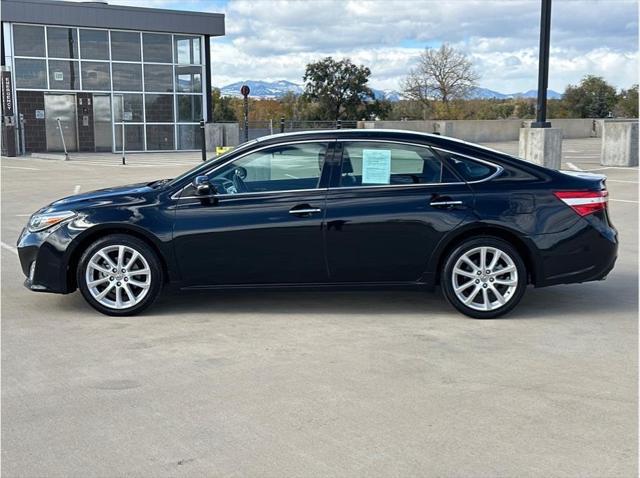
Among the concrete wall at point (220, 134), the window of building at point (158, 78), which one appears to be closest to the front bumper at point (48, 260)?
the concrete wall at point (220, 134)

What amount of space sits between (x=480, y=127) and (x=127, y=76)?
16.1 m

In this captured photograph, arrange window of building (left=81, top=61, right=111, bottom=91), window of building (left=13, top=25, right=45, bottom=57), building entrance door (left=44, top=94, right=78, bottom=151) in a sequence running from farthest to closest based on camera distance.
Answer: window of building (left=81, top=61, right=111, bottom=91) < building entrance door (left=44, top=94, right=78, bottom=151) < window of building (left=13, top=25, right=45, bottom=57)

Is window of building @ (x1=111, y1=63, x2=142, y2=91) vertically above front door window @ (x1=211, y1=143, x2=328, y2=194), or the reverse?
window of building @ (x1=111, y1=63, x2=142, y2=91)

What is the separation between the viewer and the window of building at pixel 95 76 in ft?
109

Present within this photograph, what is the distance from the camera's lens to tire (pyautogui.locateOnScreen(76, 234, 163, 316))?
6578mm

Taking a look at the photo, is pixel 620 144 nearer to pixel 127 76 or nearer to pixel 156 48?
pixel 156 48

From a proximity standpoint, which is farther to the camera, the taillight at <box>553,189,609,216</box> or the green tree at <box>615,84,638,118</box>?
the green tree at <box>615,84,638,118</box>

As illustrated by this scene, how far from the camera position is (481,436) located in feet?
13.6

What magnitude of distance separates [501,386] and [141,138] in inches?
1230

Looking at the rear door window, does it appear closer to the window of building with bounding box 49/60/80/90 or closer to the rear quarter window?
the rear quarter window

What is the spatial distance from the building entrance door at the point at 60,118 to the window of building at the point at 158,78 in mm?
3298

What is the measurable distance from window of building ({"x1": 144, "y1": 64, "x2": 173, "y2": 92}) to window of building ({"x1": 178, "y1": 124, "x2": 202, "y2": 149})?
181 cm

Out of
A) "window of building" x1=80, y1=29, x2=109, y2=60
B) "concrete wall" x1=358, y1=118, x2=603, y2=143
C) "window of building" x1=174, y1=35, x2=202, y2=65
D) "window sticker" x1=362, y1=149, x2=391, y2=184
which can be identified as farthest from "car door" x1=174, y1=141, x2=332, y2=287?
"window of building" x1=174, y1=35, x2=202, y2=65

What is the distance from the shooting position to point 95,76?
109ft
